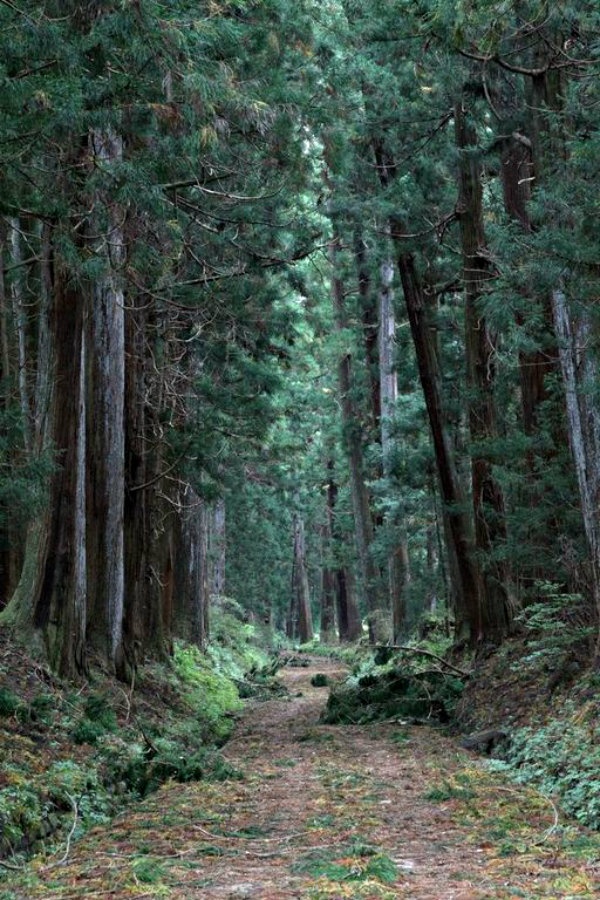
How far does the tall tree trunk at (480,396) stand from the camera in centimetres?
1410

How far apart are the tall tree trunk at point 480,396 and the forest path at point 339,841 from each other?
4456 mm

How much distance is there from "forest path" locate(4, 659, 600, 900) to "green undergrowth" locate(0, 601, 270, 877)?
0.30 meters

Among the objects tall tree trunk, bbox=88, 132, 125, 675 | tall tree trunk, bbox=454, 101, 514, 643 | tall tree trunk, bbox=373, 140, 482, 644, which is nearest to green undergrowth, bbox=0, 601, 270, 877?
tall tree trunk, bbox=88, 132, 125, 675

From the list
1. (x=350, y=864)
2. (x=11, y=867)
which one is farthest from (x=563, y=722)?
(x=11, y=867)

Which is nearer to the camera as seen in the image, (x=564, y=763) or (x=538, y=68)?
(x=564, y=763)

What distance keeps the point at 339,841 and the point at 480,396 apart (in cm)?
938

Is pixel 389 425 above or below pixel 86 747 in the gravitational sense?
above

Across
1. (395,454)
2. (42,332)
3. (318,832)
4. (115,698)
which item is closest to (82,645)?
(115,698)

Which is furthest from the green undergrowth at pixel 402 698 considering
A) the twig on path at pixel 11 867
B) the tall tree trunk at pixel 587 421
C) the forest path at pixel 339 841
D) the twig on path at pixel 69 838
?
the twig on path at pixel 11 867

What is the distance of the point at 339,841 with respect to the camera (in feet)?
20.0

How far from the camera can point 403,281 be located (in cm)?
1672

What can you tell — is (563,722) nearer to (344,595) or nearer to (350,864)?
(350,864)

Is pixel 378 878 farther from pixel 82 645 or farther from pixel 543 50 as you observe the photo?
pixel 543 50

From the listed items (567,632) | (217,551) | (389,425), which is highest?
(389,425)
